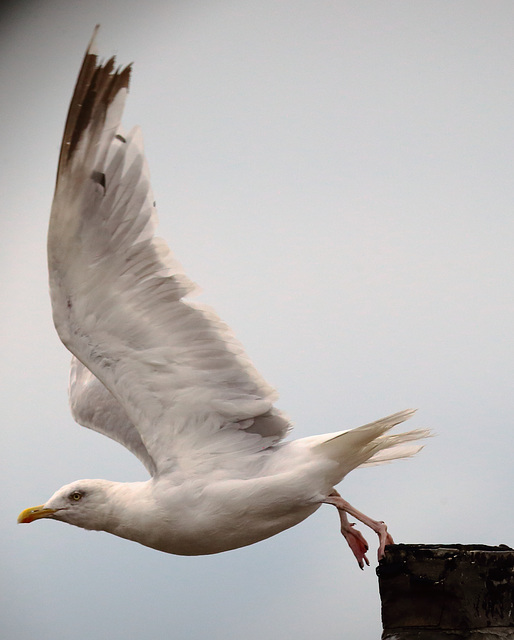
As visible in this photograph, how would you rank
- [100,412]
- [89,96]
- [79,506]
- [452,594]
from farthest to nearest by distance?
1. [100,412]
2. [79,506]
3. [89,96]
4. [452,594]

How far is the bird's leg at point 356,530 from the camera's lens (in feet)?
13.4

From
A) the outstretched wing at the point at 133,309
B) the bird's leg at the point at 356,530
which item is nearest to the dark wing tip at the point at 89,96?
the outstretched wing at the point at 133,309

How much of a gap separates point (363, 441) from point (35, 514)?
5.47ft

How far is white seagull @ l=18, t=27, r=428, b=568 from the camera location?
396 cm

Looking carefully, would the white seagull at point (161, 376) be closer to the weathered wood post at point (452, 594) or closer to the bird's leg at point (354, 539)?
the bird's leg at point (354, 539)

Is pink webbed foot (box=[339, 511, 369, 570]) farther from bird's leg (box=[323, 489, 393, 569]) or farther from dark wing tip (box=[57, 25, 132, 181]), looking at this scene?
dark wing tip (box=[57, 25, 132, 181])

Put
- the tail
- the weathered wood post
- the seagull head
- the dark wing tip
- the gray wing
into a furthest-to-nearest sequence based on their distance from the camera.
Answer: the gray wing
the seagull head
the tail
the dark wing tip
the weathered wood post

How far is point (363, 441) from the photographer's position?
4.20m

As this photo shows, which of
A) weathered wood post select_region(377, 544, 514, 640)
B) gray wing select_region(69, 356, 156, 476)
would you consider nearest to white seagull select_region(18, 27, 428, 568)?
gray wing select_region(69, 356, 156, 476)

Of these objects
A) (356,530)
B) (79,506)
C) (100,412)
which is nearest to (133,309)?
(79,506)

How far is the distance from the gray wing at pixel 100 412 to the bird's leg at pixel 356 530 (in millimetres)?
1045

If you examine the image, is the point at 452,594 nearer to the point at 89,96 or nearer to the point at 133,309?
the point at 133,309

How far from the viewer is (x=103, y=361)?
4.16 meters

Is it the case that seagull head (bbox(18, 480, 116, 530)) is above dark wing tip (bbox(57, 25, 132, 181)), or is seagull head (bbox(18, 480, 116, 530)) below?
below
